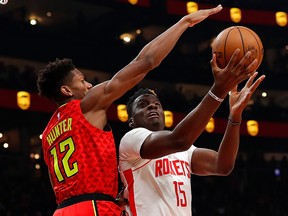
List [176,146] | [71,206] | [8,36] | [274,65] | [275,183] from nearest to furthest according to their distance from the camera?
1. [176,146]
2. [71,206]
3. [8,36]
4. [275,183]
5. [274,65]

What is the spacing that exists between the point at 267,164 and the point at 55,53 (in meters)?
8.44

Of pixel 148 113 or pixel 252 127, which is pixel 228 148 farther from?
pixel 252 127

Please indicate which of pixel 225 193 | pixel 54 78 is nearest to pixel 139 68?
pixel 54 78

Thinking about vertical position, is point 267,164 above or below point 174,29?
above

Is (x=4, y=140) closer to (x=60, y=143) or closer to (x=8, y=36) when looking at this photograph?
(x=8, y=36)

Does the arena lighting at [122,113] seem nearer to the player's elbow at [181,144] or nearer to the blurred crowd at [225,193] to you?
the blurred crowd at [225,193]

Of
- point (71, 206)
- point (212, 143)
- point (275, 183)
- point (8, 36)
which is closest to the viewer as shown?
point (71, 206)

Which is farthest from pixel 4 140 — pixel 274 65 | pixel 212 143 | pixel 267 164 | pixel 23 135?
pixel 274 65

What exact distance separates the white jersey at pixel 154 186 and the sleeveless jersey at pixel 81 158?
1.48 feet

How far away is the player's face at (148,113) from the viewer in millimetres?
4629

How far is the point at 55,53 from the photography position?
67.5 feet

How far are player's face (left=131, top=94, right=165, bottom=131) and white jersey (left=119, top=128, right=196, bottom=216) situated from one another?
283mm

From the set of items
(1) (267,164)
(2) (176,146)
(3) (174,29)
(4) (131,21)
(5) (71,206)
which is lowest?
(5) (71,206)

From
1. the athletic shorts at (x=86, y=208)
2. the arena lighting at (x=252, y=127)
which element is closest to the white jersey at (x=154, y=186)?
the athletic shorts at (x=86, y=208)
